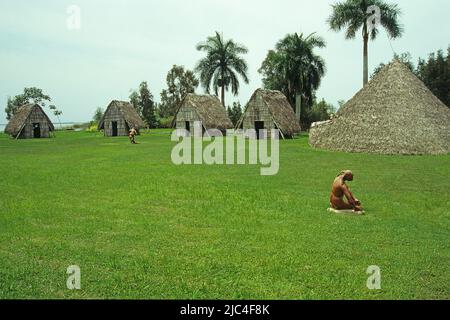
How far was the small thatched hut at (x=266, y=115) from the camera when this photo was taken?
33250 millimetres

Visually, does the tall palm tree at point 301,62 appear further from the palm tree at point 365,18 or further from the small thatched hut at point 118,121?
the small thatched hut at point 118,121

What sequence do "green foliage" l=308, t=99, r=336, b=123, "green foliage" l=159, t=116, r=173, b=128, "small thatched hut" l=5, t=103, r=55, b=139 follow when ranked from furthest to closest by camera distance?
"green foliage" l=159, t=116, r=173, b=128 → "green foliage" l=308, t=99, r=336, b=123 → "small thatched hut" l=5, t=103, r=55, b=139

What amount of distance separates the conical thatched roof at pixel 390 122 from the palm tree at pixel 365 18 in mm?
9069

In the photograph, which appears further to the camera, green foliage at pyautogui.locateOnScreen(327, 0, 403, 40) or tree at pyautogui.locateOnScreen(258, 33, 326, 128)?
tree at pyautogui.locateOnScreen(258, 33, 326, 128)

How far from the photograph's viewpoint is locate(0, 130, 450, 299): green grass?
15.1 feet

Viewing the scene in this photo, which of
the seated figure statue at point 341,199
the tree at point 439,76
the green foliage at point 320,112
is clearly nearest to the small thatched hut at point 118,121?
the green foliage at point 320,112

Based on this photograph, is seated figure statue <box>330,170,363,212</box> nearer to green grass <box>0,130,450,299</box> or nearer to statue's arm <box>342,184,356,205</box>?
statue's arm <box>342,184,356,205</box>

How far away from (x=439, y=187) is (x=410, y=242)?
5.29 meters

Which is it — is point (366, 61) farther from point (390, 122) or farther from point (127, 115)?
point (127, 115)

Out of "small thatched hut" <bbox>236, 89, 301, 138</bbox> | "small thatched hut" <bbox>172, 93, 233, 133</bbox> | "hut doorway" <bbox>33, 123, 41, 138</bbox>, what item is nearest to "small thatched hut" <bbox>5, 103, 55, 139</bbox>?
"hut doorway" <bbox>33, 123, 41, 138</bbox>

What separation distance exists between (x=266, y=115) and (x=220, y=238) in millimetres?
28038

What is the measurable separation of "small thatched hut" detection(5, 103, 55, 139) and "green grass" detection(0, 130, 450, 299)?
103 ft

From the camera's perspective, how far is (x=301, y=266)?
16.9 feet
